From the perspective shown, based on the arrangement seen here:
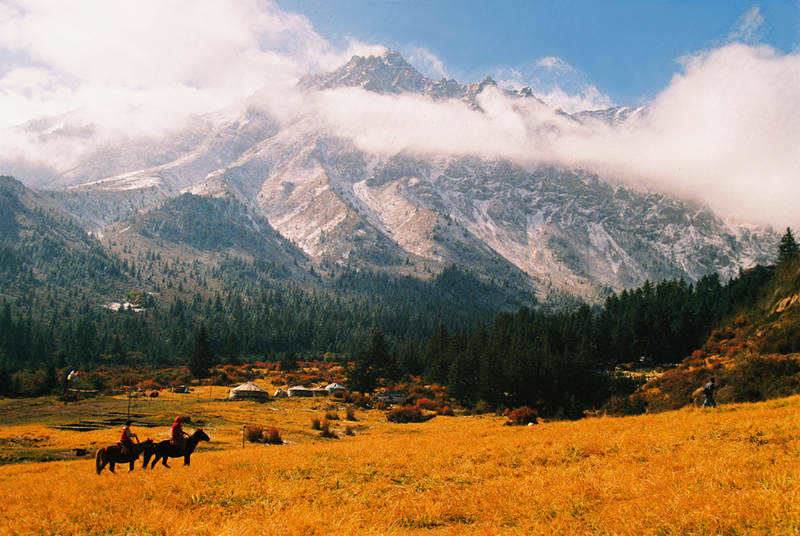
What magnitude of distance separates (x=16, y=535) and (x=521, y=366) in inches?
2683

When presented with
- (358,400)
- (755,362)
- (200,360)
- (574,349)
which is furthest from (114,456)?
(200,360)

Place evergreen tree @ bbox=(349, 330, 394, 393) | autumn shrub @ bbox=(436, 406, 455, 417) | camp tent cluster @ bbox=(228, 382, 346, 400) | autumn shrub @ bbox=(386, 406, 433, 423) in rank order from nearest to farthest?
autumn shrub @ bbox=(386, 406, 433, 423) → autumn shrub @ bbox=(436, 406, 455, 417) → camp tent cluster @ bbox=(228, 382, 346, 400) → evergreen tree @ bbox=(349, 330, 394, 393)

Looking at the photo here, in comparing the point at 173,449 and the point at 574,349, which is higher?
the point at 574,349

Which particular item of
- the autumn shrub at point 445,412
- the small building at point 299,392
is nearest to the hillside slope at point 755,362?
the autumn shrub at point 445,412

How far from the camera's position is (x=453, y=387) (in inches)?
3295

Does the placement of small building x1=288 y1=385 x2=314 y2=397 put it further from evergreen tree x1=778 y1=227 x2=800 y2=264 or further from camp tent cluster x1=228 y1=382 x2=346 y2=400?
evergreen tree x1=778 y1=227 x2=800 y2=264

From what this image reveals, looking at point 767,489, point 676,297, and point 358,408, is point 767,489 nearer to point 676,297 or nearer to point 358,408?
point 358,408

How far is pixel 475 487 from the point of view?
15.0 metres

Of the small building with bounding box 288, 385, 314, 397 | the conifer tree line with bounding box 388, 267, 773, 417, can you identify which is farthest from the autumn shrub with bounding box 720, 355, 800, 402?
the small building with bounding box 288, 385, 314, 397

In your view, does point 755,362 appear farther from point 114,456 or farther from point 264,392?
point 264,392

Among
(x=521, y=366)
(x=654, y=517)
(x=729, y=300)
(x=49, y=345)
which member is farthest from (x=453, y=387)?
(x=49, y=345)

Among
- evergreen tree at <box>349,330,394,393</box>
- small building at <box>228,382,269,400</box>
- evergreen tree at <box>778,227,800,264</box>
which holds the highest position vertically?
evergreen tree at <box>778,227,800,264</box>

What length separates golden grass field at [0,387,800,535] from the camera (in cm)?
1034

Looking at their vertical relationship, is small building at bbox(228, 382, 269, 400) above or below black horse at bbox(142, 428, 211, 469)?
below
